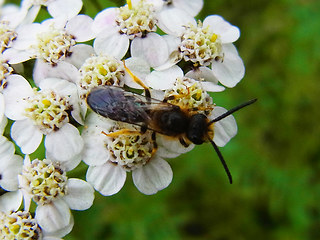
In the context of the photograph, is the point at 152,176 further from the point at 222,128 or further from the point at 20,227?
the point at 20,227

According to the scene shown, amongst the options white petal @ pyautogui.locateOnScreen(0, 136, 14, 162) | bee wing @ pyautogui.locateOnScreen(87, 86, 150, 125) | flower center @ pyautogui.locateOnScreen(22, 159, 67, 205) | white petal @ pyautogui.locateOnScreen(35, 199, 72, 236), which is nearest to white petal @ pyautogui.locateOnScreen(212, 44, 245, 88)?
bee wing @ pyautogui.locateOnScreen(87, 86, 150, 125)

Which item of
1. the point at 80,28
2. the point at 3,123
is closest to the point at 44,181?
the point at 3,123

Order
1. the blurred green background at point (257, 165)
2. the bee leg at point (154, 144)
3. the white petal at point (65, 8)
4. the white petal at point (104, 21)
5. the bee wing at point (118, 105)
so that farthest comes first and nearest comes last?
the blurred green background at point (257, 165) → the white petal at point (65, 8) → the white petal at point (104, 21) → the bee leg at point (154, 144) → the bee wing at point (118, 105)

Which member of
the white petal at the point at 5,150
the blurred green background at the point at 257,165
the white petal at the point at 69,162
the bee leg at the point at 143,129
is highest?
the bee leg at the point at 143,129

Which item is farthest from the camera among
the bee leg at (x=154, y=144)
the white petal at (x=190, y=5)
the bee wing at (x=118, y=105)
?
the white petal at (x=190, y=5)

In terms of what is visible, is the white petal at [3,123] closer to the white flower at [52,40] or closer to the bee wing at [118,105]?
the white flower at [52,40]

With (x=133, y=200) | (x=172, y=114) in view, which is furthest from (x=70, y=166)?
(x=133, y=200)

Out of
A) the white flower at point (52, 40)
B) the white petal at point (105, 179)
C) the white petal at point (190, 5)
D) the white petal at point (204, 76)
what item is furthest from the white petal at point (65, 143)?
the white petal at point (190, 5)

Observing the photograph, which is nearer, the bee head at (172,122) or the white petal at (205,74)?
the bee head at (172,122)
